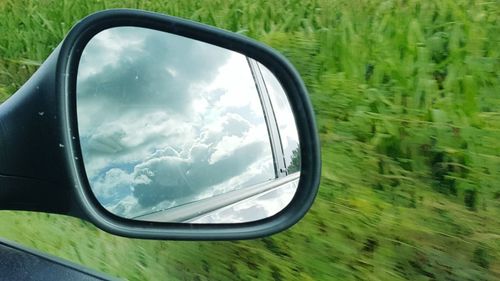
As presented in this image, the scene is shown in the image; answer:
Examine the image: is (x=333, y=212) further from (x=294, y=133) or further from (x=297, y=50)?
(x=297, y=50)

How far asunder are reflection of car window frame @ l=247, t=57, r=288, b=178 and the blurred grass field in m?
0.63

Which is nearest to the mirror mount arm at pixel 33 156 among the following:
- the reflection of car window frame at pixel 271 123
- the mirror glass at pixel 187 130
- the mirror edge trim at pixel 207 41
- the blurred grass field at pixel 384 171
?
the mirror edge trim at pixel 207 41

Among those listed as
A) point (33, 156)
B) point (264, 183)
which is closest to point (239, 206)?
point (264, 183)

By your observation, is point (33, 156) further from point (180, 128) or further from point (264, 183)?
point (264, 183)

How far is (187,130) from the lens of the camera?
5.38ft

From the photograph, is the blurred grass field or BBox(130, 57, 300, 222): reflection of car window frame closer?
BBox(130, 57, 300, 222): reflection of car window frame

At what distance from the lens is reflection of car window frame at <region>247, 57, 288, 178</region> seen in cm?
163

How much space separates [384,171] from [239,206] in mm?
1094

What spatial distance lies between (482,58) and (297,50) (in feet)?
2.42

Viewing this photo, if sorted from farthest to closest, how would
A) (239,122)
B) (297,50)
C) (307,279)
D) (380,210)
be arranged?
(297,50) < (380,210) < (307,279) < (239,122)

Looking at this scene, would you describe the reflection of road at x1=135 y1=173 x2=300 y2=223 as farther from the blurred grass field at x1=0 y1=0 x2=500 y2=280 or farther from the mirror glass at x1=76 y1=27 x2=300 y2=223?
the blurred grass field at x1=0 y1=0 x2=500 y2=280

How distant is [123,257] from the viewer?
2549 millimetres

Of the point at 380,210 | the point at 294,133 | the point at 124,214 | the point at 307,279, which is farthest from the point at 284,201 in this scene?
the point at 380,210

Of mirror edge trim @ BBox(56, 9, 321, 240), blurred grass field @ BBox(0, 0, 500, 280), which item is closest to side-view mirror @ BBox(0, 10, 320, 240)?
mirror edge trim @ BBox(56, 9, 321, 240)
